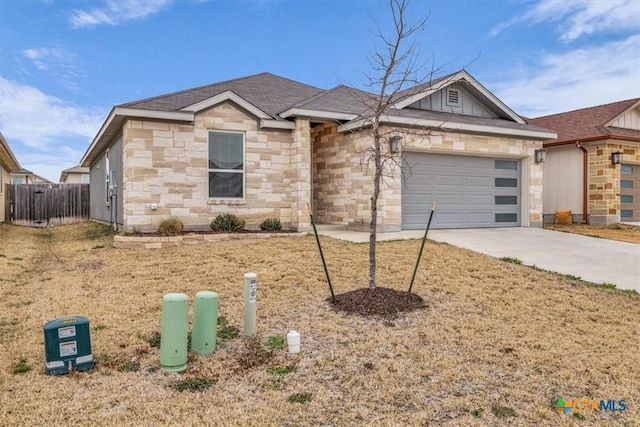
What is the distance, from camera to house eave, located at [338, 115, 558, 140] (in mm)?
11555

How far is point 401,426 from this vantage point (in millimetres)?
2914

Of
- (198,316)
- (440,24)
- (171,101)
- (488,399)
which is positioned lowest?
(488,399)

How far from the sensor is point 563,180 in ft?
55.0

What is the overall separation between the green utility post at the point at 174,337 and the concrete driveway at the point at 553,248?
6507 millimetres

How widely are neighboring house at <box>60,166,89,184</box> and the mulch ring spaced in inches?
1410

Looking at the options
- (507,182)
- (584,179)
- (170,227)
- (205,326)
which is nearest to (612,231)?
(584,179)

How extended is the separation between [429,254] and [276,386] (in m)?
5.78

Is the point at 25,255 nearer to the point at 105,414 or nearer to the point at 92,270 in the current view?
the point at 92,270

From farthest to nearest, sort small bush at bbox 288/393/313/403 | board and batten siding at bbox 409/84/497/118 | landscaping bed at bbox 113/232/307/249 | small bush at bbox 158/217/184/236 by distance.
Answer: board and batten siding at bbox 409/84/497/118 → small bush at bbox 158/217/184/236 → landscaping bed at bbox 113/232/307/249 → small bush at bbox 288/393/313/403

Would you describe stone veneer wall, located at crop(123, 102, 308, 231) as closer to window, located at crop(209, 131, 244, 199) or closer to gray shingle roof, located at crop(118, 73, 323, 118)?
window, located at crop(209, 131, 244, 199)

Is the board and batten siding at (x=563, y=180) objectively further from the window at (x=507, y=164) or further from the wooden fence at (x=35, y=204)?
the wooden fence at (x=35, y=204)

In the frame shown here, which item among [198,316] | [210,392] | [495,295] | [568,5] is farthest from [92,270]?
[568,5]

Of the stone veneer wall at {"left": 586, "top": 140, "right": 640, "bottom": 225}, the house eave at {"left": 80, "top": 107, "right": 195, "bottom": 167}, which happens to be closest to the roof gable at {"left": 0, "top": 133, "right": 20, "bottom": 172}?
the house eave at {"left": 80, "top": 107, "right": 195, "bottom": 167}

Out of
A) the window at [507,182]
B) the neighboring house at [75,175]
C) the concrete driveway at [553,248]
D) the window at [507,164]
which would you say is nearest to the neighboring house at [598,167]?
the window at [507,164]
